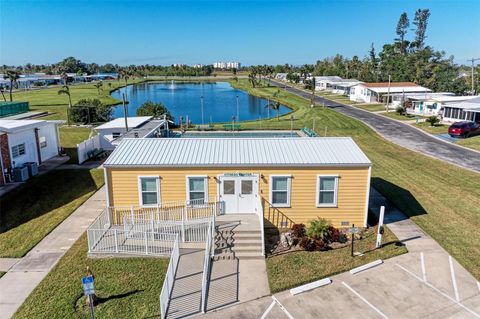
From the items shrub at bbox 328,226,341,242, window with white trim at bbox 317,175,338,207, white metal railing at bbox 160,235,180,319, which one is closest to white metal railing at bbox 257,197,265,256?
window with white trim at bbox 317,175,338,207

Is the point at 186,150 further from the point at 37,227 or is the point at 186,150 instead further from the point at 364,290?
the point at 364,290

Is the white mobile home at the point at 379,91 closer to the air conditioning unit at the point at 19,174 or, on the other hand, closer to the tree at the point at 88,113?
the tree at the point at 88,113

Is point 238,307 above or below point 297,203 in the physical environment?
below

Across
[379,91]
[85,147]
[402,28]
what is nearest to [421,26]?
[402,28]

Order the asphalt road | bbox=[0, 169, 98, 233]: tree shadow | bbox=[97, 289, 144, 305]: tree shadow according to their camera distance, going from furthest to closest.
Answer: the asphalt road
bbox=[0, 169, 98, 233]: tree shadow
bbox=[97, 289, 144, 305]: tree shadow

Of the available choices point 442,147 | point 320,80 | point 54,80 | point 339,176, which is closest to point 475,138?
point 442,147

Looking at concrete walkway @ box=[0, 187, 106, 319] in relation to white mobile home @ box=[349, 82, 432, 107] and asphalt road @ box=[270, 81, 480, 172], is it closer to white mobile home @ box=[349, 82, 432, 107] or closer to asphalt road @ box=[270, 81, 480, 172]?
asphalt road @ box=[270, 81, 480, 172]

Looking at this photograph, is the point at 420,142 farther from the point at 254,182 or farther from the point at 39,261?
the point at 39,261
